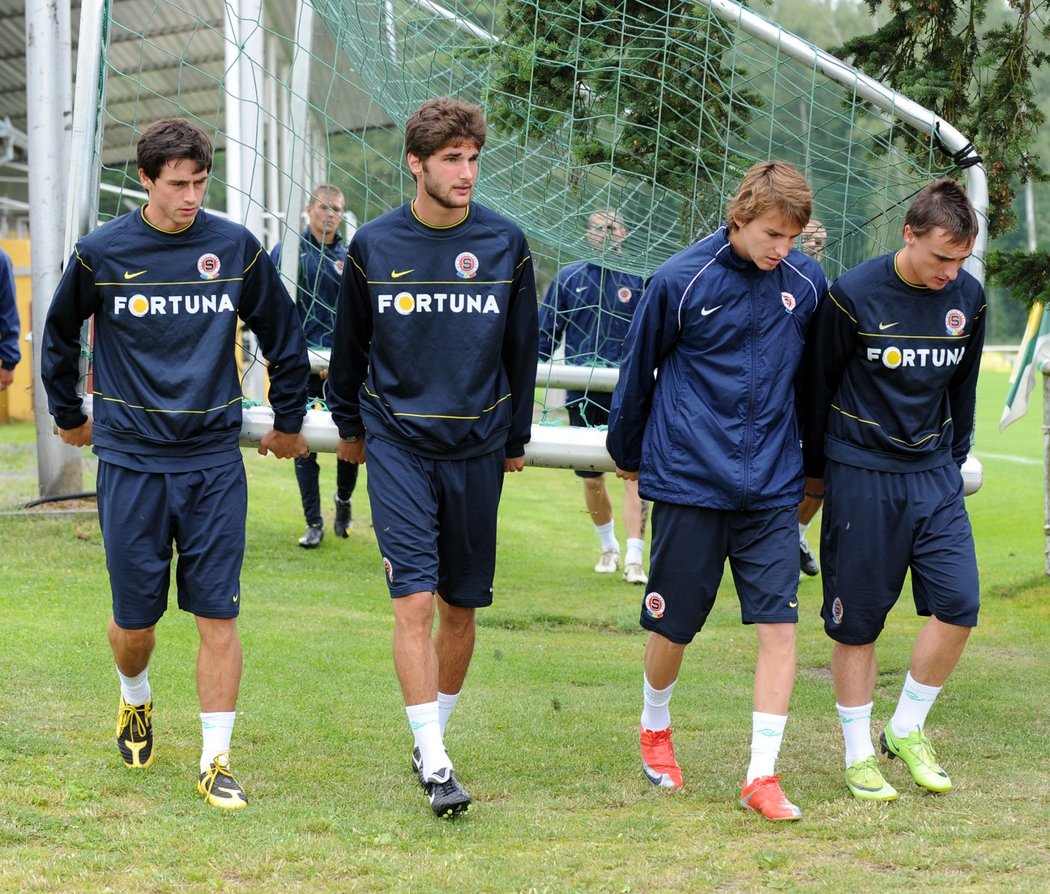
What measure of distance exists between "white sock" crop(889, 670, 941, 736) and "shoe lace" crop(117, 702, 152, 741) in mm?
2646

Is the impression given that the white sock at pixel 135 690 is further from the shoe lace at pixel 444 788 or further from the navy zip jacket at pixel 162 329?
the shoe lace at pixel 444 788

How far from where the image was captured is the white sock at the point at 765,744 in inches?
182

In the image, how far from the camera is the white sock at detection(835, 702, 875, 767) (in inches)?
193

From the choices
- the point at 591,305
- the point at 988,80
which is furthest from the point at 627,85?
the point at 591,305

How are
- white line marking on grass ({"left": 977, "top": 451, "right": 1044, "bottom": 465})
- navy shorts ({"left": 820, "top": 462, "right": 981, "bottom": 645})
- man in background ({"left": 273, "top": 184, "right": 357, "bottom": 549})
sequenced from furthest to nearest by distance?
white line marking on grass ({"left": 977, "top": 451, "right": 1044, "bottom": 465})
man in background ({"left": 273, "top": 184, "right": 357, "bottom": 549})
navy shorts ({"left": 820, "top": 462, "right": 981, "bottom": 645})

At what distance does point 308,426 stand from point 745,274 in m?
1.81

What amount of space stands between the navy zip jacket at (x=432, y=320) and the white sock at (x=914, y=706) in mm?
1771

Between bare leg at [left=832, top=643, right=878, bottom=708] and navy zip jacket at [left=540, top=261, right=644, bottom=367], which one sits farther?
navy zip jacket at [left=540, top=261, right=644, bottom=367]

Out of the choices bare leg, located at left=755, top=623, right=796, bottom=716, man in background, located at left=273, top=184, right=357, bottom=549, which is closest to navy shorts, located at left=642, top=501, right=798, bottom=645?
bare leg, located at left=755, top=623, right=796, bottom=716

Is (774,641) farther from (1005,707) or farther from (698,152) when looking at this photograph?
(698,152)

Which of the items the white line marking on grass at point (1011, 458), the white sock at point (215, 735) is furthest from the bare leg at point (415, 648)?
the white line marking on grass at point (1011, 458)

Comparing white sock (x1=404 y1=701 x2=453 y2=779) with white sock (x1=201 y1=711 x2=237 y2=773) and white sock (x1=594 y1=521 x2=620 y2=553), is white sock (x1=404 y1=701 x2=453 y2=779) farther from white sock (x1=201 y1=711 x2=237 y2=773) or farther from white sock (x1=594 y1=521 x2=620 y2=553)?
white sock (x1=594 y1=521 x2=620 y2=553)

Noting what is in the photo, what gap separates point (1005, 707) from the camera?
6.10 meters

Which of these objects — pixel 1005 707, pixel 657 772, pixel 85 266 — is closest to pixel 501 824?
pixel 657 772
